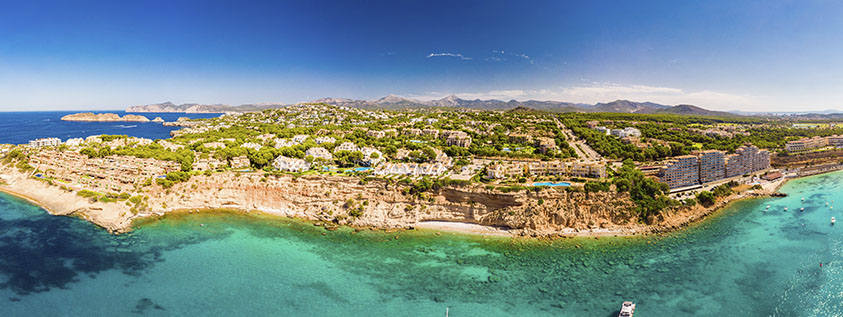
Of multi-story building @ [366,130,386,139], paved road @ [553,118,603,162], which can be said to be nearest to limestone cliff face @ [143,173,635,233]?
paved road @ [553,118,603,162]

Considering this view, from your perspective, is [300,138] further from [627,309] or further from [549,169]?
[627,309]

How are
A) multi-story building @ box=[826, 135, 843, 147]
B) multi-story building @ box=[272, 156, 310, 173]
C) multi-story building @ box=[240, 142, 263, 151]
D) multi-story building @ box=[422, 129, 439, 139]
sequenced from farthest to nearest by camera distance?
multi-story building @ box=[826, 135, 843, 147] < multi-story building @ box=[422, 129, 439, 139] < multi-story building @ box=[240, 142, 263, 151] < multi-story building @ box=[272, 156, 310, 173]

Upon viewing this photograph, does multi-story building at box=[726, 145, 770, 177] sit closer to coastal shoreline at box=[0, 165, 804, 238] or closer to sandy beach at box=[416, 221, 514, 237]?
coastal shoreline at box=[0, 165, 804, 238]

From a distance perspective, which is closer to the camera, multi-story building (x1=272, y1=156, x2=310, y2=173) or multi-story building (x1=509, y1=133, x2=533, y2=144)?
multi-story building (x1=272, y1=156, x2=310, y2=173)

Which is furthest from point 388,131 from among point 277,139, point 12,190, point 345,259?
point 12,190

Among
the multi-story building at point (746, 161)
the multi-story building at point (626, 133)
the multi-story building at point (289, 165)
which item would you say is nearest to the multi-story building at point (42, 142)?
the multi-story building at point (289, 165)

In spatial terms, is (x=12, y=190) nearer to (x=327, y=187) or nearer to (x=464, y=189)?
(x=327, y=187)
